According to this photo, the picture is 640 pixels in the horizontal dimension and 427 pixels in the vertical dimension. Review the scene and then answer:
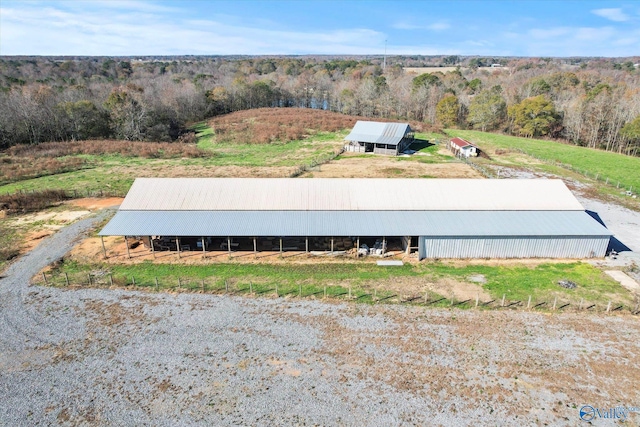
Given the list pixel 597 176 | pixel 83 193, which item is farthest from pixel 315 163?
pixel 597 176

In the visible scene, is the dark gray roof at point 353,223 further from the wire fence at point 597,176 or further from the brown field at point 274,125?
the brown field at point 274,125

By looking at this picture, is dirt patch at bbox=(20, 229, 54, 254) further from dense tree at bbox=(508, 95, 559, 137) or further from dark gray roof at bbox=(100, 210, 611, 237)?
dense tree at bbox=(508, 95, 559, 137)

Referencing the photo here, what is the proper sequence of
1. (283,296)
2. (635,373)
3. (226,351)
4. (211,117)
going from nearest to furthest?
(635,373) < (226,351) < (283,296) < (211,117)

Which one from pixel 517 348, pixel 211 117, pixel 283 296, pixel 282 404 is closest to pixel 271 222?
pixel 283 296

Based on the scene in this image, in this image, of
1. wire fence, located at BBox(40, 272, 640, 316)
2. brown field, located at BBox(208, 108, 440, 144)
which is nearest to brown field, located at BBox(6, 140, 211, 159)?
brown field, located at BBox(208, 108, 440, 144)

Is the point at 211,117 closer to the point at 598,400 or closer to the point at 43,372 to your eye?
the point at 43,372

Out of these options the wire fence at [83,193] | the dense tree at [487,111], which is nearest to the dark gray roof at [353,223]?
the wire fence at [83,193]
